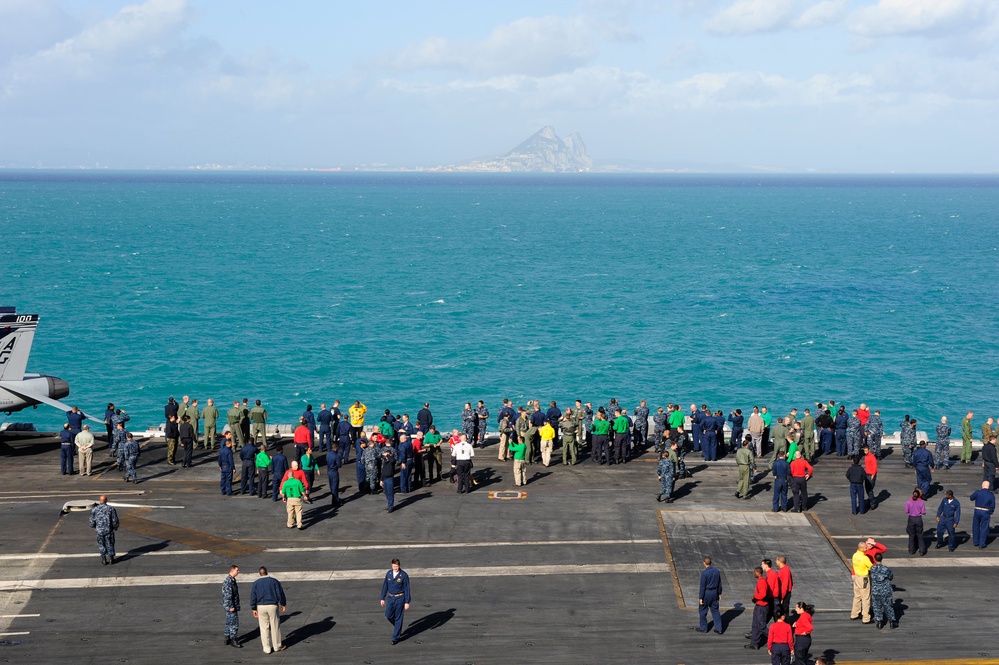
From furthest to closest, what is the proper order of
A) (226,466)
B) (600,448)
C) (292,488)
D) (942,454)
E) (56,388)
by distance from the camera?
(56,388), (600,448), (942,454), (226,466), (292,488)

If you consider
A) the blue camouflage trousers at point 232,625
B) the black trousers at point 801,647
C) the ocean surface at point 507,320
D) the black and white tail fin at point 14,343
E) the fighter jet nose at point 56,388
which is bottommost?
the ocean surface at point 507,320

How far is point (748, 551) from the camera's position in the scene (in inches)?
875

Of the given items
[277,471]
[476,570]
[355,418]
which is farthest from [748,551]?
[355,418]

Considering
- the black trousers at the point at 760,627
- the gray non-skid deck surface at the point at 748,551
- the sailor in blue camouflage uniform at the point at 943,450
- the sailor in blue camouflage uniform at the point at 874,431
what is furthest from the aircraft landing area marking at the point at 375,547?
the sailor in blue camouflage uniform at the point at 943,450

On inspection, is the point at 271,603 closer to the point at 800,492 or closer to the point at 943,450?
the point at 800,492

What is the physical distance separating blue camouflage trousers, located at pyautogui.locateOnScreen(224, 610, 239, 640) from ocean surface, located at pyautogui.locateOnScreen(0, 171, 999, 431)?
33216 millimetres

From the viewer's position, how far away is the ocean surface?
57281 mm

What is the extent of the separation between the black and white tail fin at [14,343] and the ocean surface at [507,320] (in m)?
20.2

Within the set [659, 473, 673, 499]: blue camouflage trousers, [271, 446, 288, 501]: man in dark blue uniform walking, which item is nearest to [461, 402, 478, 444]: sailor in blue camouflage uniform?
[271, 446, 288, 501]: man in dark blue uniform walking

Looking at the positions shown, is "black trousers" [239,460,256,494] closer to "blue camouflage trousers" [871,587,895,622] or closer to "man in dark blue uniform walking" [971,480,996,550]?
"blue camouflage trousers" [871,587,895,622]

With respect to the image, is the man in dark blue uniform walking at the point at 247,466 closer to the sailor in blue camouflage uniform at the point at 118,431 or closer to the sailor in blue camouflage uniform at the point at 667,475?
the sailor in blue camouflage uniform at the point at 118,431

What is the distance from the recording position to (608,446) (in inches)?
1154

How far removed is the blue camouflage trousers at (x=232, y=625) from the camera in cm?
1766

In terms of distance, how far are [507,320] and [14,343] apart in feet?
163
